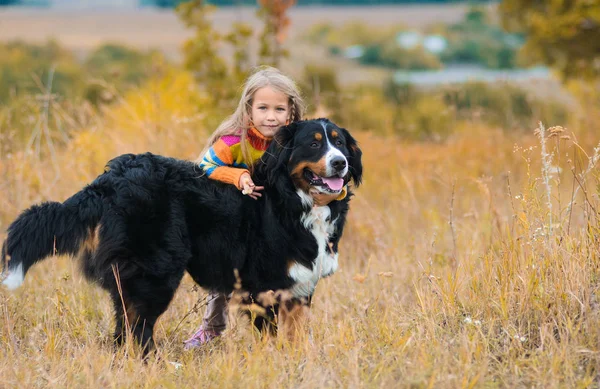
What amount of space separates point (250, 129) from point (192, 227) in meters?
0.75

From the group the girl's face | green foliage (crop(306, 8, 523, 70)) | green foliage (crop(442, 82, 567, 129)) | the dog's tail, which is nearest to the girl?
the girl's face

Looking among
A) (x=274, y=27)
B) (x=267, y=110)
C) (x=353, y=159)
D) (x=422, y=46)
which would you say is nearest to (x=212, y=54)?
(x=274, y=27)

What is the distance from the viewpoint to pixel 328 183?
405 cm

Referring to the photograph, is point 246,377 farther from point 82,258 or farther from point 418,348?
point 82,258

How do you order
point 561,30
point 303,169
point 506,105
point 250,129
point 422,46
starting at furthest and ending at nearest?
1. point 422,46
2. point 506,105
3. point 561,30
4. point 250,129
5. point 303,169

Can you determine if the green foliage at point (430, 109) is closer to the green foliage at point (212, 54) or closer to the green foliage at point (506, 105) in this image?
the green foliage at point (506, 105)

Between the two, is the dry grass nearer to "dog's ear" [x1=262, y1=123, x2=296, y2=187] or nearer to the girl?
the girl

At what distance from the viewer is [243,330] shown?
4.41 meters

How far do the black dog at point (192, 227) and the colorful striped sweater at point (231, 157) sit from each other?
64 millimetres

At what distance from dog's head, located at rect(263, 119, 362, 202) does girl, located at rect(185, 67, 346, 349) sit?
140mm

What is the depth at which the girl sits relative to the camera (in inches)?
169

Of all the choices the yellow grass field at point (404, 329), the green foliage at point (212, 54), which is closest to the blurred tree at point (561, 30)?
the green foliage at point (212, 54)

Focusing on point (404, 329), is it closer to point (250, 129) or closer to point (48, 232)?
point (250, 129)

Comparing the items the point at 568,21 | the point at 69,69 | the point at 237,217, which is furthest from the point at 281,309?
the point at 69,69
